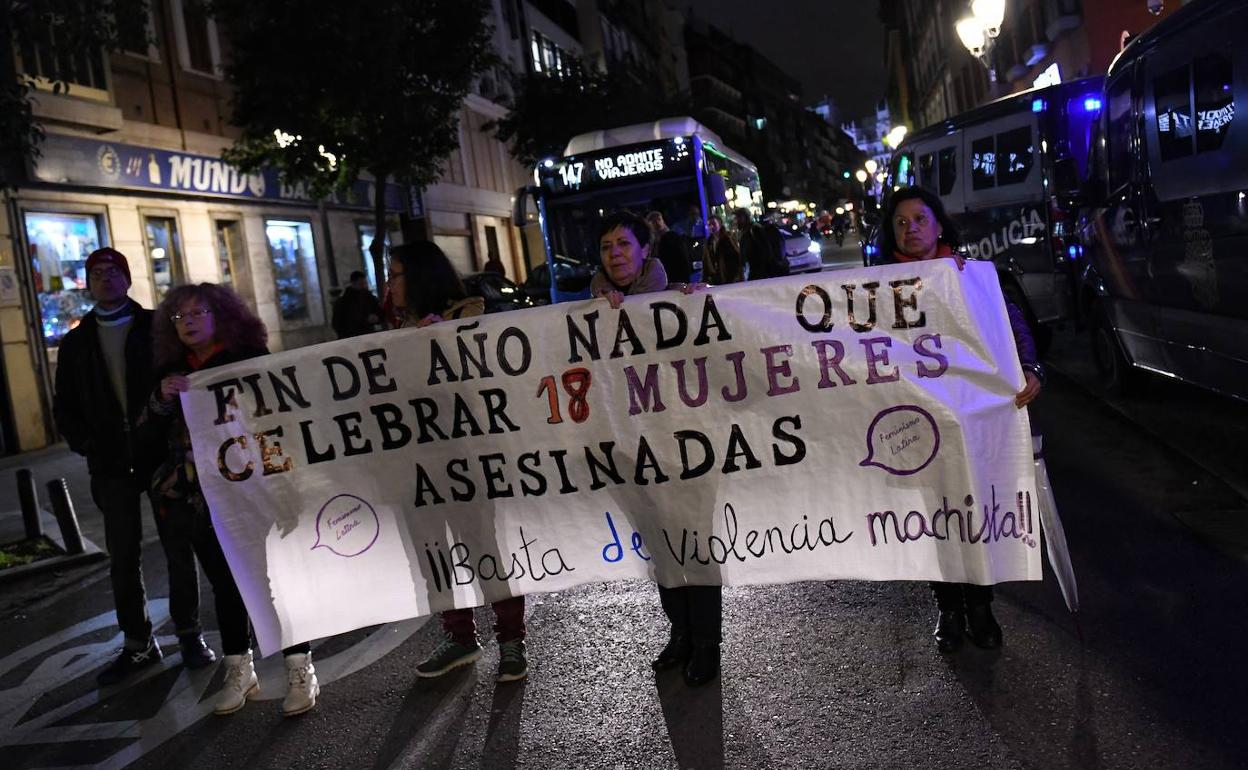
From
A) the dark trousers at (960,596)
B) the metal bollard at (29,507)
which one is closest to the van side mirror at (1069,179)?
the dark trousers at (960,596)

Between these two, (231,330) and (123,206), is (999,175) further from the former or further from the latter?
(123,206)

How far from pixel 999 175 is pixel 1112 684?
909cm

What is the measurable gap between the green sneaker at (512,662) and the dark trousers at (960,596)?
1.66 meters

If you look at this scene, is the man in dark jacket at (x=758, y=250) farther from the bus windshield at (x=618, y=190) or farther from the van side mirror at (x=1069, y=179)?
the van side mirror at (x=1069, y=179)

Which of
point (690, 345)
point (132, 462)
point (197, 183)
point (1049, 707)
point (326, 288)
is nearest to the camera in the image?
point (1049, 707)

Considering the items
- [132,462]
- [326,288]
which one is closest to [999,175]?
[132,462]

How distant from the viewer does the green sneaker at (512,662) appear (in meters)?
4.37

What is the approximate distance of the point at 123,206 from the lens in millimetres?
17547

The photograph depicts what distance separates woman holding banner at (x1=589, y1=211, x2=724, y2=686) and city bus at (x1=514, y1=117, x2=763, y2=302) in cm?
1133

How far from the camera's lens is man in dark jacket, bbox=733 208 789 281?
12.1m

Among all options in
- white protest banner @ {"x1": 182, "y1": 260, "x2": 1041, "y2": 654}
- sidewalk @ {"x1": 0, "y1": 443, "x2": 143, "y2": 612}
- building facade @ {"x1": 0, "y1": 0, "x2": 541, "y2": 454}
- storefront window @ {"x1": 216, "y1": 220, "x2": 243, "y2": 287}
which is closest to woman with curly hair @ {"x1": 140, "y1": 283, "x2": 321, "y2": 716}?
white protest banner @ {"x1": 182, "y1": 260, "x2": 1041, "y2": 654}

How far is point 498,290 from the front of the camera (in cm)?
2178

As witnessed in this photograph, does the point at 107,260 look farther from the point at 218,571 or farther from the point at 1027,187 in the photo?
the point at 1027,187

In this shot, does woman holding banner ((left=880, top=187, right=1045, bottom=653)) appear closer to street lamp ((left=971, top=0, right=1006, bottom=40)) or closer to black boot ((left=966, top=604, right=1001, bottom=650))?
black boot ((left=966, top=604, right=1001, bottom=650))
